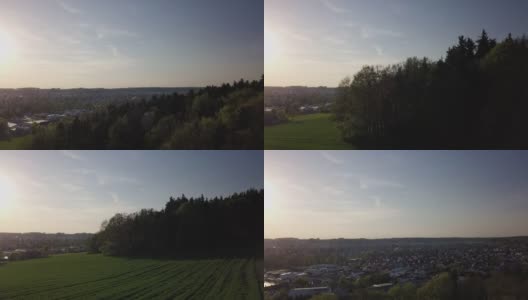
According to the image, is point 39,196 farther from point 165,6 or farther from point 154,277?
point 165,6

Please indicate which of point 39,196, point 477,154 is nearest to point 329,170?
point 477,154

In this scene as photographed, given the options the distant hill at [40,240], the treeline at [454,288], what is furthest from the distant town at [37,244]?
the treeline at [454,288]

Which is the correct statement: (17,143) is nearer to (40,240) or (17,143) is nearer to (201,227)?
(40,240)

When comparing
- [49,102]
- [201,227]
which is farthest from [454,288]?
[49,102]

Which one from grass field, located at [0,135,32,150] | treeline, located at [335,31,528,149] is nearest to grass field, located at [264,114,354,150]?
treeline, located at [335,31,528,149]

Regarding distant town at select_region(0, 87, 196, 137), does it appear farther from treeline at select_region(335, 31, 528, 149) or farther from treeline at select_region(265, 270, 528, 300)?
treeline at select_region(265, 270, 528, 300)

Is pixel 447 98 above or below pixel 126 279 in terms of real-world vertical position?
above

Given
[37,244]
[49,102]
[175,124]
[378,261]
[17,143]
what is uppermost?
[49,102]
